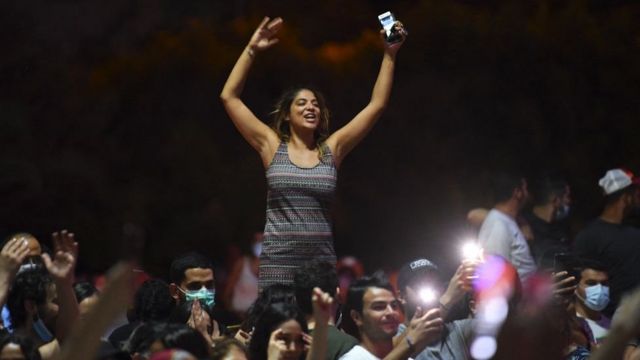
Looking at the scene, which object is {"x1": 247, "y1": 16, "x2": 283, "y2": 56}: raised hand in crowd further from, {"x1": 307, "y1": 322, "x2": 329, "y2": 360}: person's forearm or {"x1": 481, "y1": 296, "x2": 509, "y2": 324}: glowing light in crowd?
{"x1": 307, "y1": 322, "x2": 329, "y2": 360}: person's forearm

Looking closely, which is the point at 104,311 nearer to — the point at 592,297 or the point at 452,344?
the point at 452,344

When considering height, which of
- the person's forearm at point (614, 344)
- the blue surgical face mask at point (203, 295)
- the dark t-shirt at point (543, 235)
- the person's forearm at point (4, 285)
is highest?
the person's forearm at point (614, 344)

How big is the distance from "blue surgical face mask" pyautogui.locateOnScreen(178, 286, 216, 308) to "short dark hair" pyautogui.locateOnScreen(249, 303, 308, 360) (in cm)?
150

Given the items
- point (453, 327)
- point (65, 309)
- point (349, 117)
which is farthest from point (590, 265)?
point (349, 117)

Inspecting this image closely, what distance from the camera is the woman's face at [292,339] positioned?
578cm

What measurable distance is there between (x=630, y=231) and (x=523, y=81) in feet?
14.5

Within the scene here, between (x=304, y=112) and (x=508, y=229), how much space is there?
243 centimetres

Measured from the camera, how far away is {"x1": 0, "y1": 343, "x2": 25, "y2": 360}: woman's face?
5.29 metres

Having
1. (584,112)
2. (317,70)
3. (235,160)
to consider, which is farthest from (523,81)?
(235,160)

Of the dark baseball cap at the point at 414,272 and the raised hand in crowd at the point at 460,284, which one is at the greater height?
the raised hand in crowd at the point at 460,284

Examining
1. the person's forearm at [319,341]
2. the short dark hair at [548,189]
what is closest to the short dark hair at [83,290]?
the person's forearm at [319,341]

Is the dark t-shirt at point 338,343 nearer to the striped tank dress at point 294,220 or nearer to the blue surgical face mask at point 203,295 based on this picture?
the striped tank dress at point 294,220

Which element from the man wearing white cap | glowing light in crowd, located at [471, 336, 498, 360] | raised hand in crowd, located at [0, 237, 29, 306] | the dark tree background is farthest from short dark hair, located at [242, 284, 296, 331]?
the dark tree background

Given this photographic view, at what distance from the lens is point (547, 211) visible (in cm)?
1010
